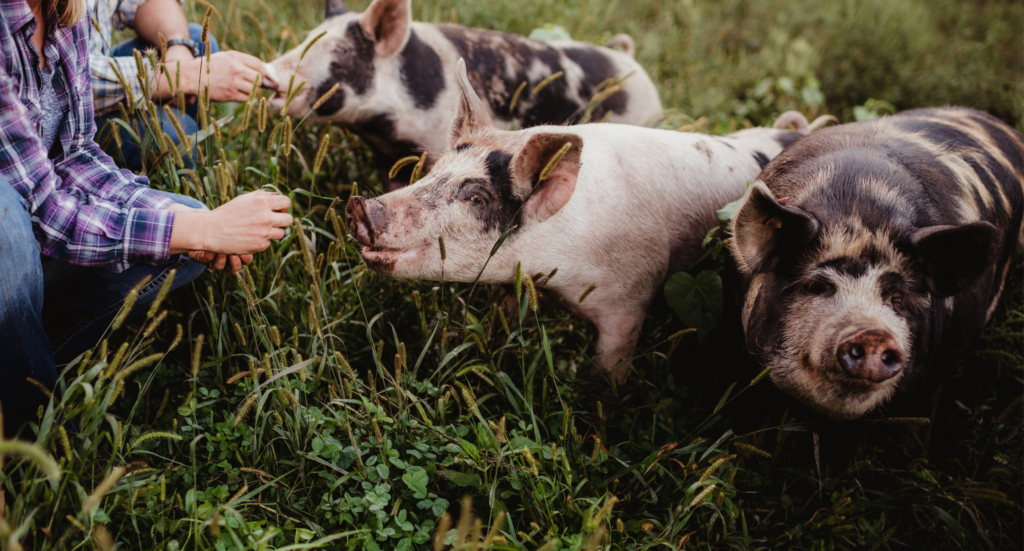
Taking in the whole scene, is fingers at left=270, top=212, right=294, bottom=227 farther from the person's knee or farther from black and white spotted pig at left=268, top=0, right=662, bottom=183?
black and white spotted pig at left=268, top=0, right=662, bottom=183

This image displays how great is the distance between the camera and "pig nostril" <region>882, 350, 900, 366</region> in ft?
5.81

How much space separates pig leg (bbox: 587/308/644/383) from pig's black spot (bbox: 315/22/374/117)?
1.78 metres

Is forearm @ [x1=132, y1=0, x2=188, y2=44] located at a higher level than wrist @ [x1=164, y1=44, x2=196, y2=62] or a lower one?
higher

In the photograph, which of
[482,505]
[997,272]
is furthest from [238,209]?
[997,272]

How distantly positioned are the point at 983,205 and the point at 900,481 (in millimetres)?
1079

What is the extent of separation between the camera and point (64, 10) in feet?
5.65

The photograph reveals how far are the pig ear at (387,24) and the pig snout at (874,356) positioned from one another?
8.44ft

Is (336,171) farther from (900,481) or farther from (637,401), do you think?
(900,481)

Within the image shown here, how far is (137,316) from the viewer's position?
2346mm

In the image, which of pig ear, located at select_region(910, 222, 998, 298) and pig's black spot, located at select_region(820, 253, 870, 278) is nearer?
pig ear, located at select_region(910, 222, 998, 298)

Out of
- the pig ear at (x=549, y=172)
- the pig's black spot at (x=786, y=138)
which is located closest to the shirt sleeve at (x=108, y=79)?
the pig ear at (x=549, y=172)

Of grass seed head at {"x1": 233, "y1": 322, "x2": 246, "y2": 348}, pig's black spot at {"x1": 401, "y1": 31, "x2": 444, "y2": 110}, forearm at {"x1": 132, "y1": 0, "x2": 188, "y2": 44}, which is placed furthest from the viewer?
pig's black spot at {"x1": 401, "y1": 31, "x2": 444, "y2": 110}

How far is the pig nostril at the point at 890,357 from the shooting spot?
69.7 inches

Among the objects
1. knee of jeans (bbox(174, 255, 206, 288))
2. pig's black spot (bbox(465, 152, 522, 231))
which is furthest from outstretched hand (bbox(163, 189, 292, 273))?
pig's black spot (bbox(465, 152, 522, 231))
